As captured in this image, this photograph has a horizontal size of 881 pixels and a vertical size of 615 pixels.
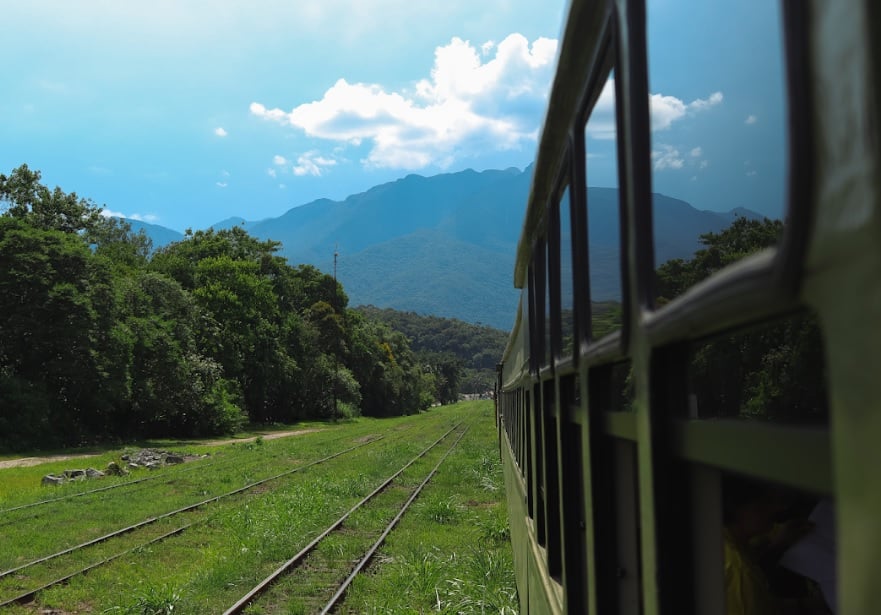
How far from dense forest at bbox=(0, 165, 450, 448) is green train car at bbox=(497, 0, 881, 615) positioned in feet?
89.0

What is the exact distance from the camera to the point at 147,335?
32.8m

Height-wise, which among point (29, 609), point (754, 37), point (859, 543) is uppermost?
point (754, 37)

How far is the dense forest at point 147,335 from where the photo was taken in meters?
27.5

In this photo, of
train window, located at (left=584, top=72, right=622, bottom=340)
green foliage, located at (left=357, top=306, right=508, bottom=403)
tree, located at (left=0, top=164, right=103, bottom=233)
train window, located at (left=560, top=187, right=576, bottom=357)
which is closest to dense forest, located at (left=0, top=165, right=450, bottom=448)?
tree, located at (left=0, top=164, right=103, bottom=233)

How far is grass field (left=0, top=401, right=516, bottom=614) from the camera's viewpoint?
7.86 metres

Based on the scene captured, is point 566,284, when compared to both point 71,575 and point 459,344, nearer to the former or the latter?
point 71,575

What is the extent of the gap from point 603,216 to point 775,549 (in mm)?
1282

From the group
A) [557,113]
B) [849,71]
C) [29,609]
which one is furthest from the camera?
[29,609]

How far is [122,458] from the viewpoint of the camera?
70.2 ft

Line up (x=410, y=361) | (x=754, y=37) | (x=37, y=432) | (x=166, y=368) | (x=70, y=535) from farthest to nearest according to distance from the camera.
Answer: (x=410, y=361) → (x=166, y=368) → (x=37, y=432) → (x=70, y=535) → (x=754, y=37)

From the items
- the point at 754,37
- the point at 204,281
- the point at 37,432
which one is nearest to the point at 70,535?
the point at 754,37

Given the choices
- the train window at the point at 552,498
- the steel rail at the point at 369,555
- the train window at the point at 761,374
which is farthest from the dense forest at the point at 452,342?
the train window at the point at 761,374

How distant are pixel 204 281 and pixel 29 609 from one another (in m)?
40.2

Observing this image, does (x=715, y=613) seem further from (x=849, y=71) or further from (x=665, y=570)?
(x=849, y=71)
